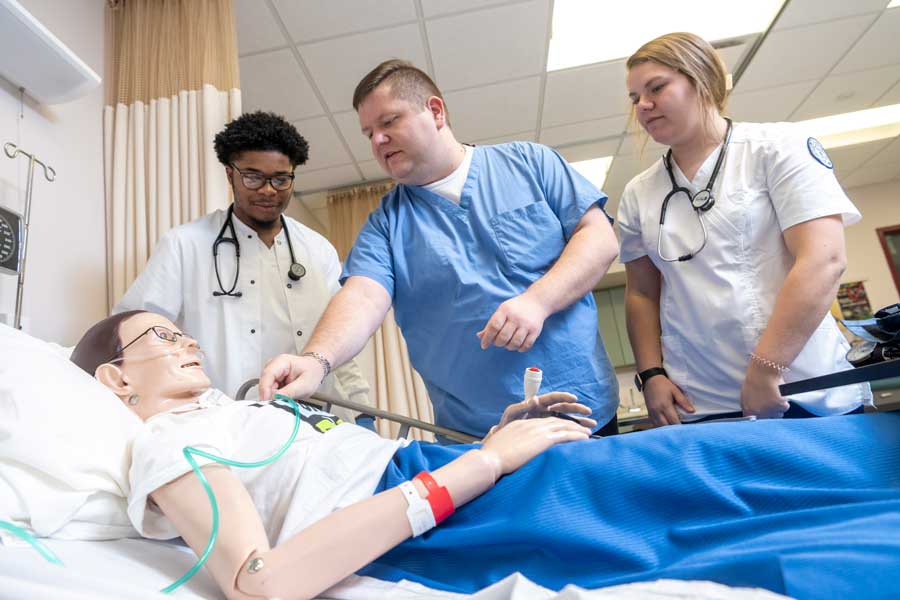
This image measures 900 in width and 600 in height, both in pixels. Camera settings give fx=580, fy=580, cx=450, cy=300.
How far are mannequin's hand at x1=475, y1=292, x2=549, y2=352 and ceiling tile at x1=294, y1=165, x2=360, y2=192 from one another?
2.76 meters

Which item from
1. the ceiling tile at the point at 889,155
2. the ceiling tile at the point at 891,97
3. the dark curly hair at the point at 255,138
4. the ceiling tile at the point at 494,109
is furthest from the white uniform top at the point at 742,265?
the ceiling tile at the point at 889,155

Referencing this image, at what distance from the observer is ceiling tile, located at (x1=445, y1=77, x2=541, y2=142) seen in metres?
3.14

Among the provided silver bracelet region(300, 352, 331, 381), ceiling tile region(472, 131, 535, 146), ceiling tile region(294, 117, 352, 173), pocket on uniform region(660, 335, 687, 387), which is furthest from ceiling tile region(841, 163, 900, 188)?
silver bracelet region(300, 352, 331, 381)

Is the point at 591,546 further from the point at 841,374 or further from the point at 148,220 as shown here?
the point at 148,220

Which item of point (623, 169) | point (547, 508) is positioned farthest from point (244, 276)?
point (623, 169)

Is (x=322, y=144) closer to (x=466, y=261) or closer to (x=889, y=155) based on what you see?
(x=466, y=261)

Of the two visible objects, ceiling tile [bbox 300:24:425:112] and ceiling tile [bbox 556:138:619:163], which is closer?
ceiling tile [bbox 300:24:425:112]

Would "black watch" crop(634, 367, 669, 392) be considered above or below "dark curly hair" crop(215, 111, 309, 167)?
below

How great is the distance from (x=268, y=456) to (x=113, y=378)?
Answer: 0.41 metres

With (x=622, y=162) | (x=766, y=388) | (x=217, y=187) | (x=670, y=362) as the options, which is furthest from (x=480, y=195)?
(x=622, y=162)

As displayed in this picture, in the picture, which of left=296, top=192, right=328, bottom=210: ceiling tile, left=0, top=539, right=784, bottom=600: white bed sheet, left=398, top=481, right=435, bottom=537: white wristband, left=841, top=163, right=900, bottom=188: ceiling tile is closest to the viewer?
left=0, top=539, right=784, bottom=600: white bed sheet

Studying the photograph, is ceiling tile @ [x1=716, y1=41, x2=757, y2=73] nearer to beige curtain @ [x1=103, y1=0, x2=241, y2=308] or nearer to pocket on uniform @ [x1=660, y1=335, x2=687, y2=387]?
pocket on uniform @ [x1=660, y1=335, x2=687, y2=387]

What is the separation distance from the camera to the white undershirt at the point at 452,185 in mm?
1553

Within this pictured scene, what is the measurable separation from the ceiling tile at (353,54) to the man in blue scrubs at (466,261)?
4.15 ft
